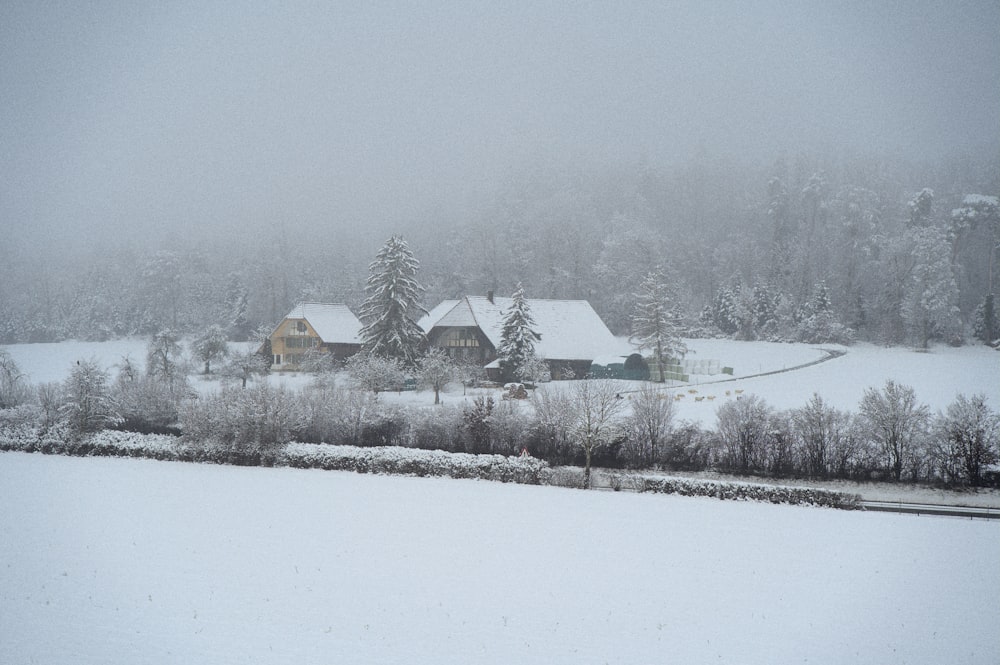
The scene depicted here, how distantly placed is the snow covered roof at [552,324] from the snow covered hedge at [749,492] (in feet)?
87.1

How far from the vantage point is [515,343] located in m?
45.9

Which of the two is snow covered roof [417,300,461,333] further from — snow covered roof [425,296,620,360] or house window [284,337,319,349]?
house window [284,337,319,349]

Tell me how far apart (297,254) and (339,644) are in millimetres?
93092

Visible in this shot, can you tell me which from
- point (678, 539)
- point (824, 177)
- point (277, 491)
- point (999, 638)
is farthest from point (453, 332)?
point (824, 177)

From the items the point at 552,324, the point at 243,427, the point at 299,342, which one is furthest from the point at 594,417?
the point at 299,342

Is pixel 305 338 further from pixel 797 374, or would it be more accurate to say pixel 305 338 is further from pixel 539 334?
pixel 797 374

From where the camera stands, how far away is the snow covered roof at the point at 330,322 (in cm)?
5400

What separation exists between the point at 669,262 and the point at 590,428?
68824 millimetres

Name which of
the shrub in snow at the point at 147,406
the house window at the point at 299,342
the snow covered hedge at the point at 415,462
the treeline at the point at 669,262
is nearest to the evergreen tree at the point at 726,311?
the treeline at the point at 669,262

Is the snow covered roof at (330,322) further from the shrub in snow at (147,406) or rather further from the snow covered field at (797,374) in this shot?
the shrub in snow at (147,406)

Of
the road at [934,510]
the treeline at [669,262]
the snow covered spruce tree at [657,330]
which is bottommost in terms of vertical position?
the road at [934,510]

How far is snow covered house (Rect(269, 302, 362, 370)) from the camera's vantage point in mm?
53781

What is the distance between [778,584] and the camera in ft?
44.8

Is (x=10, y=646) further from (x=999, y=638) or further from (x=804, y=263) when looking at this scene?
(x=804, y=263)
